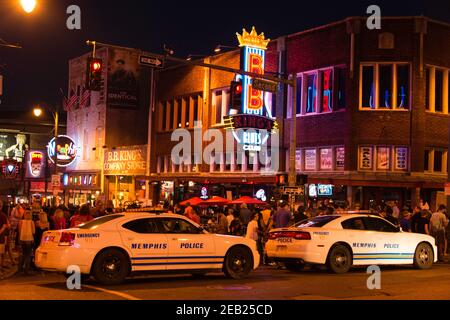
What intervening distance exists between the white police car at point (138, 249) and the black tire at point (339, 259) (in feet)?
7.71

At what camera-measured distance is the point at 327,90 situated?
109 feet

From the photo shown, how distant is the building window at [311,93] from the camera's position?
33781 millimetres

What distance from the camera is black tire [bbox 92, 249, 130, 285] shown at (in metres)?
13.9

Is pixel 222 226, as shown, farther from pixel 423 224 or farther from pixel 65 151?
pixel 65 151

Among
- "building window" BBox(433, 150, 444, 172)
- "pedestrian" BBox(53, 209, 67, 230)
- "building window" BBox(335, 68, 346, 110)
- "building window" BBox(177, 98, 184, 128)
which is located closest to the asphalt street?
"pedestrian" BBox(53, 209, 67, 230)

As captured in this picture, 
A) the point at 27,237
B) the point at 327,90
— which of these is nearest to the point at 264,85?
the point at 327,90

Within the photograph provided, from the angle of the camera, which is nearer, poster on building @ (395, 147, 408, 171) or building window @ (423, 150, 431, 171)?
poster on building @ (395, 147, 408, 171)

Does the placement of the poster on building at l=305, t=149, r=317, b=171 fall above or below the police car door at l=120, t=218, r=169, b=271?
above

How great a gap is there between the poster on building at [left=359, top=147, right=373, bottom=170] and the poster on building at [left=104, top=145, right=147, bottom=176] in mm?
19390

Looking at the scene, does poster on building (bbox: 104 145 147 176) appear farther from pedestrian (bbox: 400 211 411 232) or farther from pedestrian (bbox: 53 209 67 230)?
pedestrian (bbox: 53 209 67 230)

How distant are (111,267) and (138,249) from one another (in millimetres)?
670
